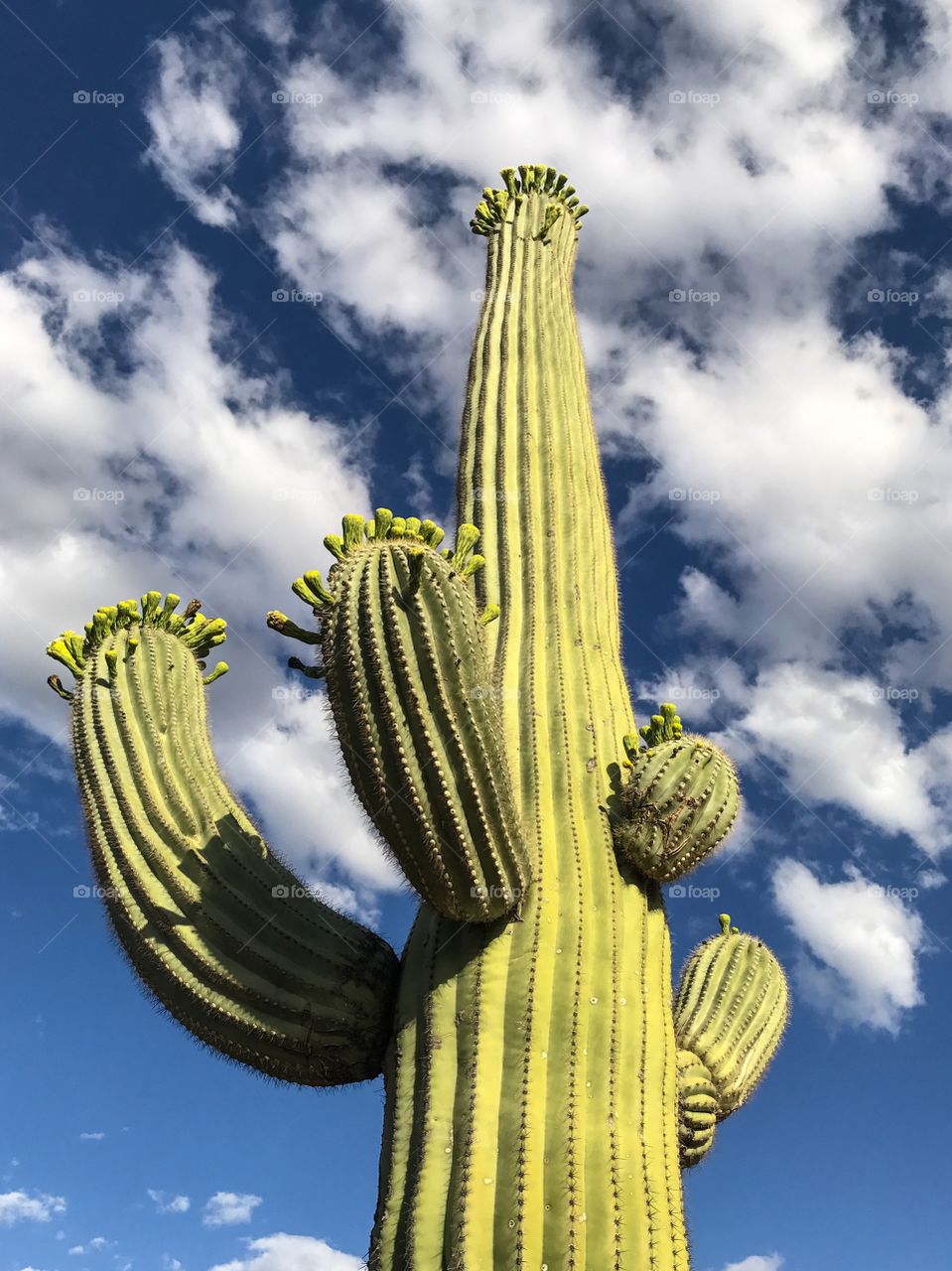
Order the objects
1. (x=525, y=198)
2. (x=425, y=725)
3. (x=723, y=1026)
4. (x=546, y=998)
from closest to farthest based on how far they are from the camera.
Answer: (x=425, y=725) < (x=546, y=998) < (x=723, y=1026) < (x=525, y=198)

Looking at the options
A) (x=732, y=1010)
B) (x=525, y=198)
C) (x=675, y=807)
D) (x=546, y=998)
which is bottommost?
(x=546, y=998)

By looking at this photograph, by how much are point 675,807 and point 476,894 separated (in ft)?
3.60

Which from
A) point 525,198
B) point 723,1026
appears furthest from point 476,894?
point 525,198

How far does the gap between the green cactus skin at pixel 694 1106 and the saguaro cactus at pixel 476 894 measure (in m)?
0.01

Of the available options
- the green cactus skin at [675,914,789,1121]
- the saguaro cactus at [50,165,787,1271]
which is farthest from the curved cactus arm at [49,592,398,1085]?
the green cactus skin at [675,914,789,1121]

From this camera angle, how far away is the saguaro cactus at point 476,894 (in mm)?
3689

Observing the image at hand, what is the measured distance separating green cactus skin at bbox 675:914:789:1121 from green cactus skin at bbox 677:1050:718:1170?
85 millimetres

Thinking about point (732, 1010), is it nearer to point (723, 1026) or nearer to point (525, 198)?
point (723, 1026)

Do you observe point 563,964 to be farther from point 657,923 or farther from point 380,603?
point 380,603

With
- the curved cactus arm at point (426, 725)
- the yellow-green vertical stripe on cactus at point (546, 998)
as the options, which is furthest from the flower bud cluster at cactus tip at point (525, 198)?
the curved cactus arm at point (426, 725)

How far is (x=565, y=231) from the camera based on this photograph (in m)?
8.05

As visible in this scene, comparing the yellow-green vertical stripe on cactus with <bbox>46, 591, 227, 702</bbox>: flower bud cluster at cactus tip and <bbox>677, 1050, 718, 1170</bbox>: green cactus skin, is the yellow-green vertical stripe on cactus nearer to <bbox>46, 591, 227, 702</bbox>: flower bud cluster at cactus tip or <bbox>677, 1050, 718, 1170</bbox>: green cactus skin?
<bbox>677, 1050, 718, 1170</bbox>: green cactus skin

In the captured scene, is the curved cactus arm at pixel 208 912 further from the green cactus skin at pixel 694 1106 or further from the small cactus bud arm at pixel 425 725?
the green cactus skin at pixel 694 1106

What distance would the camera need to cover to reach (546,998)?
13.3 ft
